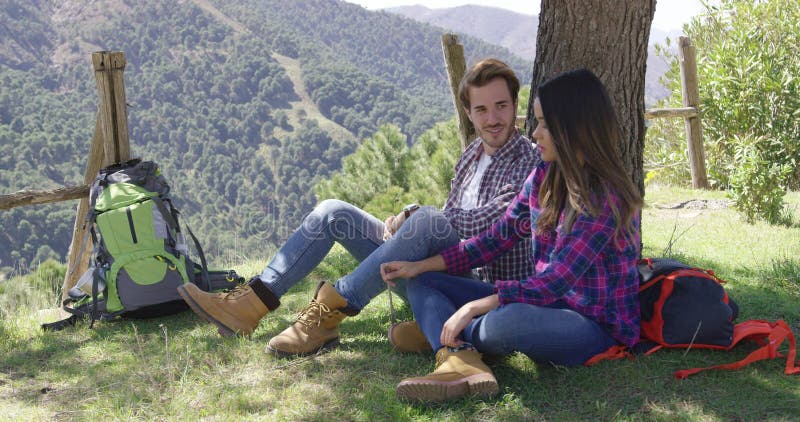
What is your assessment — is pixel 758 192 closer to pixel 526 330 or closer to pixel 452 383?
pixel 526 330

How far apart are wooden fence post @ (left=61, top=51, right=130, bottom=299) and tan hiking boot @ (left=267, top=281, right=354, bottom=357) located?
1947 mm

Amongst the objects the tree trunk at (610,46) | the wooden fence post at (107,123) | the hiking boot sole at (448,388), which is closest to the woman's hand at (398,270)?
the hiking boot sole at (448,388)

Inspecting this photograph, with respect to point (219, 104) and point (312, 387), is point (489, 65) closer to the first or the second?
point (312, 387)

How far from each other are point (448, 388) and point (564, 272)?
1.80ft

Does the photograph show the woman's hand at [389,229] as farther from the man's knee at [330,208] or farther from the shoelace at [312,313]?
the shoelace at [312,313]

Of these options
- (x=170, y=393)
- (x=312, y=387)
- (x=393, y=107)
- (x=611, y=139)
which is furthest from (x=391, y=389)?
(x=393, y=107)

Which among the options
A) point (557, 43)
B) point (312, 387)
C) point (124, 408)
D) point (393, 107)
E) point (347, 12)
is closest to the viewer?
point (124, 408)

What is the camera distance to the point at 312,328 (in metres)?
2.91

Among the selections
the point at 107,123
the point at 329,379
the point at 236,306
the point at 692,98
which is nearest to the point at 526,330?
the point at 329,379

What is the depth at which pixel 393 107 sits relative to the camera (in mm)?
87750

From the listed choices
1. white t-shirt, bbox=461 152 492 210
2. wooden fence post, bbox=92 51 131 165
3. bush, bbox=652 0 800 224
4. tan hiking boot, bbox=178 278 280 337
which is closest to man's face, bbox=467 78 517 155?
white t-shirt, bbox=461 152 492 210

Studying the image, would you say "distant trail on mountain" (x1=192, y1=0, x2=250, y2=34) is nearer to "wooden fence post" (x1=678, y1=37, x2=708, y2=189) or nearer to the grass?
"wooden fence post" (x1=678, y1=37, x2=708, y2=189)

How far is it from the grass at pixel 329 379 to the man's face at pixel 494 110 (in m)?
0.95

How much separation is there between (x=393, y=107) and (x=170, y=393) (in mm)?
86231
